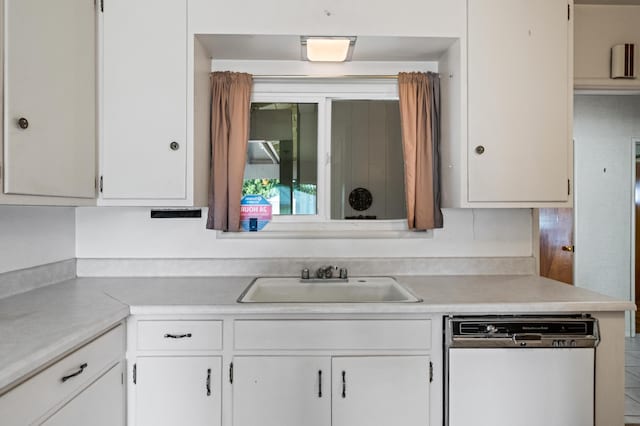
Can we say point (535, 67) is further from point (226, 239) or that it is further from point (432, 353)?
point (226, 239)

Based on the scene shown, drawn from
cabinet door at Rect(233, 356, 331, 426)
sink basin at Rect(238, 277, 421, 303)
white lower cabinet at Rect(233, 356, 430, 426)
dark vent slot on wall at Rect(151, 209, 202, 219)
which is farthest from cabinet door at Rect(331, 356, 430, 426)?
dark vent slot on wall at Rect(151, 209, 202, 219)

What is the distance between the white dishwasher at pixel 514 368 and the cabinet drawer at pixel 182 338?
0.96 m

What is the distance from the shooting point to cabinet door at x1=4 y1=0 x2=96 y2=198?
1.30 meters

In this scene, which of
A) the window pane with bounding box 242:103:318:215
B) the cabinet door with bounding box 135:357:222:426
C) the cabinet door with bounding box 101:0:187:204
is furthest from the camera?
the window pane with bounding box 242:103:318:215

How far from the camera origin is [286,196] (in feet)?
7.40

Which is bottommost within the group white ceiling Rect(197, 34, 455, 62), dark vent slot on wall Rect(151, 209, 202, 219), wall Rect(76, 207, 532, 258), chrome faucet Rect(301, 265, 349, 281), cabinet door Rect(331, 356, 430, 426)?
cabinet door Rect(331, 356, 430, 426)

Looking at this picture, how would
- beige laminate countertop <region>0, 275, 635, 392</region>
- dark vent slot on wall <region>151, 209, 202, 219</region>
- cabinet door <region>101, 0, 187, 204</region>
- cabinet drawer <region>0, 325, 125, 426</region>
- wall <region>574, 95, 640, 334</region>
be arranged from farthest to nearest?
1. wall <region>574, 95, 640, 334</region>
2. dark vent slot on wall <region>151, 209, 202, 219</region>
3. cabinet door <region>101, 0, 187, 204</region>
4. beige laminate countertop <region>0, 275, 635, 392</region>
5. cabinet drawer <region>0, 325, 125, 426</region>

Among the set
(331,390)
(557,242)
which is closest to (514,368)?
→ (331,390)

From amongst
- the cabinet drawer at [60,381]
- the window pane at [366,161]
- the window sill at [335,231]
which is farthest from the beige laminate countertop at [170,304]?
the window pane at [366,161]

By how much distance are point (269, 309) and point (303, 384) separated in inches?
13.7

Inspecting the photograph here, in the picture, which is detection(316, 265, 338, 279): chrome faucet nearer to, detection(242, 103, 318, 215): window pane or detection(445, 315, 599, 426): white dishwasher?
detection(242, 103, 318, 215): window pane

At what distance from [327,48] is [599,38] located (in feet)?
5.29

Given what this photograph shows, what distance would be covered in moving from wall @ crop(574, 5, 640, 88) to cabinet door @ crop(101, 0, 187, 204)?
220 cm

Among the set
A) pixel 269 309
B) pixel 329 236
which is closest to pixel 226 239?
pixel 329 236
